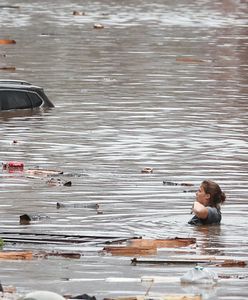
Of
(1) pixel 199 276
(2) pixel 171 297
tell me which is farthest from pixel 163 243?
(2) pixel 171 297

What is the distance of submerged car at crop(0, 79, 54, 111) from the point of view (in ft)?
106

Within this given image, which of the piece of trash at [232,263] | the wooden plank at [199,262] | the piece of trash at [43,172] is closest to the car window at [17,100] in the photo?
the piece of trash at [43,172]

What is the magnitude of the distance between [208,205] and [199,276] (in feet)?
16.8

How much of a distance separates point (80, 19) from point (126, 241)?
49.7 meters

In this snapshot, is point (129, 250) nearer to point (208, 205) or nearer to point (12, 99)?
point (208, 205)

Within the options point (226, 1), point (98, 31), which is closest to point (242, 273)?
point (98, 31)

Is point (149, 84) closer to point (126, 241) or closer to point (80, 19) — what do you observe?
point (126, 241)

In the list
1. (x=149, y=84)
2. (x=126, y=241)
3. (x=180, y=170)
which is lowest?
(x=149, y=84)

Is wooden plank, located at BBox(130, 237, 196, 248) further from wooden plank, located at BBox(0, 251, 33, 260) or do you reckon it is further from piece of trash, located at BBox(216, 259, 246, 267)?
wooden plank, located at BBox(0, 251, 33, 260)

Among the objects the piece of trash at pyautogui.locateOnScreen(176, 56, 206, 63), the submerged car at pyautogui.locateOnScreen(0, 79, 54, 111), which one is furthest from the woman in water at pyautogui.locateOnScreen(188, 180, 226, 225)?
the piece of trash at pyautogui.locateOnScreen(176, 56, 206, 63)

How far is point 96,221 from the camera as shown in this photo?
19047 millimetres

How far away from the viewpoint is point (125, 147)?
27109 millimetres

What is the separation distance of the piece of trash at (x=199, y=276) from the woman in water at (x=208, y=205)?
466 cm

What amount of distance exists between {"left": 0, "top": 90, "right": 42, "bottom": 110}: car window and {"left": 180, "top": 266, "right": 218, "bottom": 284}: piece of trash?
60.4ft
